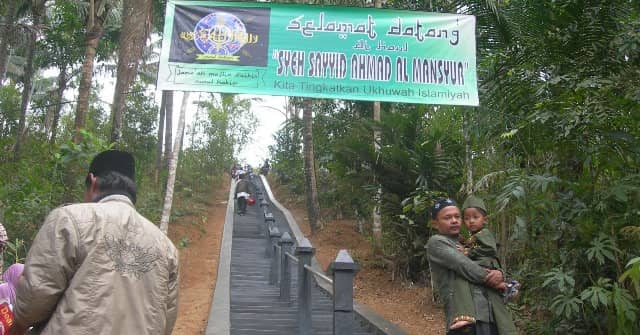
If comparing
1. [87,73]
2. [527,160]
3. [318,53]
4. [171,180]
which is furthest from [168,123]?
[527,160]

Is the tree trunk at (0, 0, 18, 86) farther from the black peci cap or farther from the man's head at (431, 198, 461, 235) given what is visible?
the man's head at (431, 198, 461, 235)

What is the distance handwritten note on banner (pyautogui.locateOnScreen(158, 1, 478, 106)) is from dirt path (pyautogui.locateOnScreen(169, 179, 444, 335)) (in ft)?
9.92

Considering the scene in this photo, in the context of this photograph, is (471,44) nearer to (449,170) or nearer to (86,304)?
(449,170)

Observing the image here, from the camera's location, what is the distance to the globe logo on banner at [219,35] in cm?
629

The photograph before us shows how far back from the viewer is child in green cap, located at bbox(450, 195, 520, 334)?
3.17m

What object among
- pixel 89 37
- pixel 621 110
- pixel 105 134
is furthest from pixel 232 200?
pixel 621 110

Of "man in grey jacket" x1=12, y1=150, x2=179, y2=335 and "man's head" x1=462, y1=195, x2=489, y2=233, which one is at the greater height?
"man's head" x1=462, y1=195, x2=489, y2=233

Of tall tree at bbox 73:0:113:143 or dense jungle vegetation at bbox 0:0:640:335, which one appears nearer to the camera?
dense jungle vegetation at bbox 0:0:640:335

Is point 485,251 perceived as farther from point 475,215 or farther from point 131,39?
point 131,39

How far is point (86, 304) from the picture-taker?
6.97ft

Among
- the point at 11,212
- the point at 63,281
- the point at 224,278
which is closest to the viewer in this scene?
the point at 63,281

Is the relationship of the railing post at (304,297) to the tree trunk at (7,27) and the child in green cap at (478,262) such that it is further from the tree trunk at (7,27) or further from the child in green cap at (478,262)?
the tree trunk at (7,27)

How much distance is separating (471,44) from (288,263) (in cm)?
402

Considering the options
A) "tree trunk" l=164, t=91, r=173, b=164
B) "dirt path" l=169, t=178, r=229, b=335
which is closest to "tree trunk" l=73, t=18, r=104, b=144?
"dirt path" l=169, t=178, r=229, b=335
